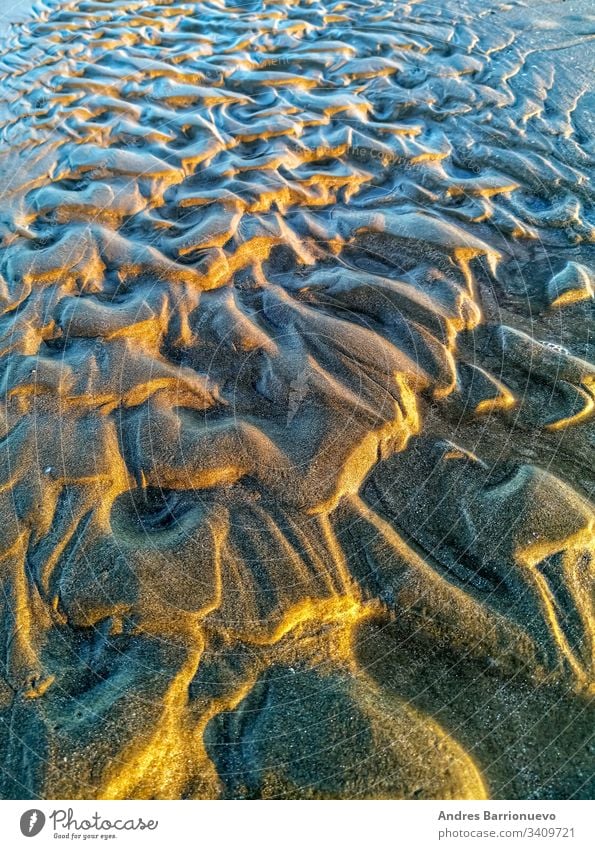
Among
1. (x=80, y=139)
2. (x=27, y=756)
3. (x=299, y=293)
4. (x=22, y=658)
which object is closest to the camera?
(x=27, y=756)

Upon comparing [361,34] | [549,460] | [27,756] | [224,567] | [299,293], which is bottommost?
[27,756]

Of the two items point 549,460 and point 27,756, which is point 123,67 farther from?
point 27,756

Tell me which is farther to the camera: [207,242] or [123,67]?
[123,67]

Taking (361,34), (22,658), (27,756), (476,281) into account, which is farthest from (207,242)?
(361,34)

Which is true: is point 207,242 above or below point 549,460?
above

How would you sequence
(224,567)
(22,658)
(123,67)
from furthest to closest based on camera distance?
(123,67) → (224,567) → (22,658)

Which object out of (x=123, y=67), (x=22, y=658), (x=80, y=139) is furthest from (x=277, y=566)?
(x=123, y=67)
